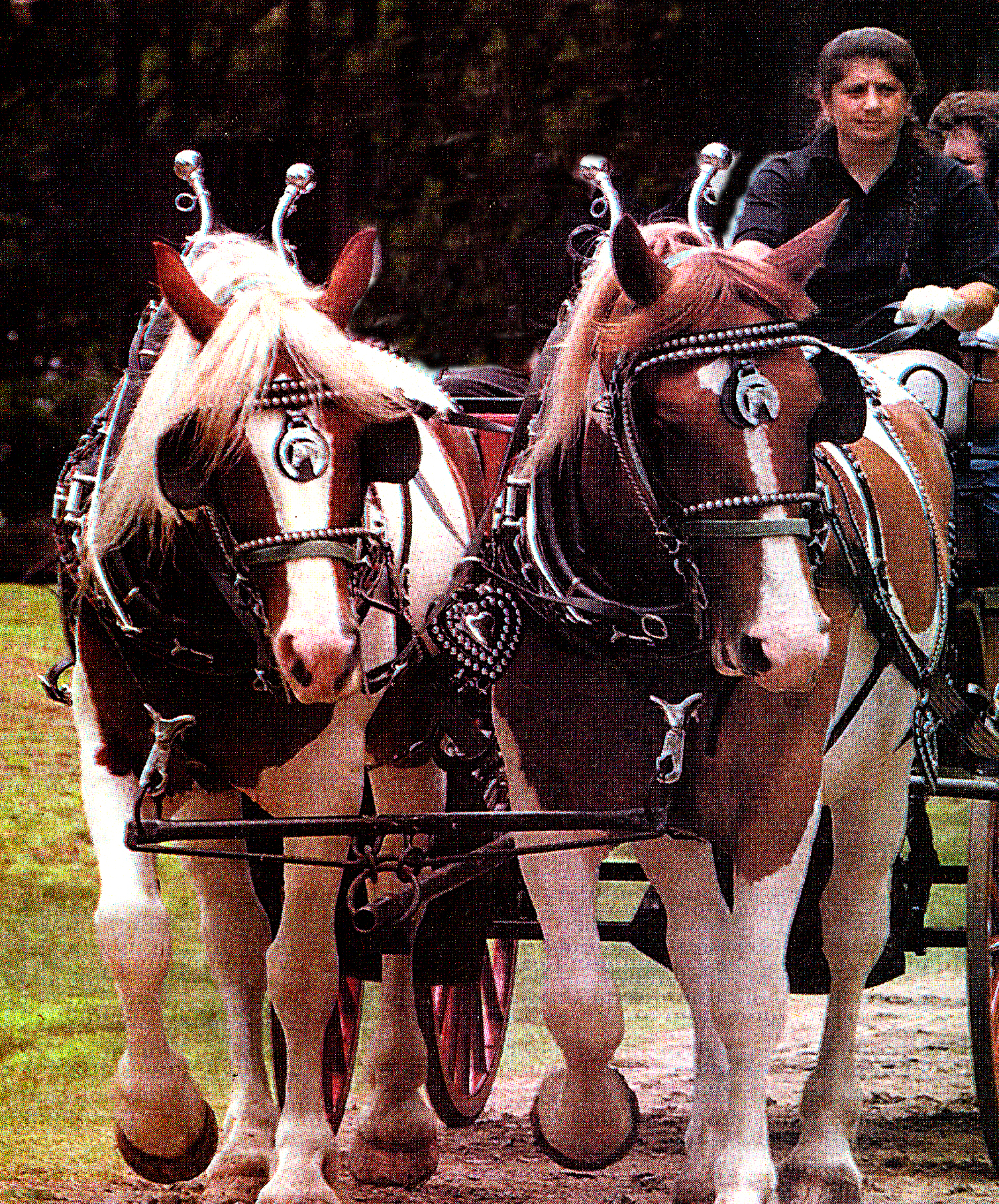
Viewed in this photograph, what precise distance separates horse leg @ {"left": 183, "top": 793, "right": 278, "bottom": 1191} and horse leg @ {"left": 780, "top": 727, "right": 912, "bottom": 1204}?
86 cm

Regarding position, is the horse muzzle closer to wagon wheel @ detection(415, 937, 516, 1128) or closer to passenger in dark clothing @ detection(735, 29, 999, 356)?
passenger in dark clothing @ detection(735, 29, 999, 356)

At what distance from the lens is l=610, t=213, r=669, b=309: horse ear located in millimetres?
2734

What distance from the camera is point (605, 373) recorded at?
286 centimetres

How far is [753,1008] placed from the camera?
2961 mm

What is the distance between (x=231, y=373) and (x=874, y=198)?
1.52 metres

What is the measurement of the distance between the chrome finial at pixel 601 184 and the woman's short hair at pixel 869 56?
2.71 ft

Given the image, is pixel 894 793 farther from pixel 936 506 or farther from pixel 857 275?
pixel 857 275

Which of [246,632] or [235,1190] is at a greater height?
[246,632]

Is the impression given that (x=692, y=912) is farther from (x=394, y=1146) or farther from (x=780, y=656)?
(x=394, y=1146)

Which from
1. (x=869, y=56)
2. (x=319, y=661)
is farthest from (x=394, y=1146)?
(x=869, y=56)

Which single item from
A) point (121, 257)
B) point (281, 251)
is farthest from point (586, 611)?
point (121, 257)

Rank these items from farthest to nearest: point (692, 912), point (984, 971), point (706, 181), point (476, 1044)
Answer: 1. point (476, 1044)
2. point (984, 971)
3. point (692, 912)
4. point (706, 181)

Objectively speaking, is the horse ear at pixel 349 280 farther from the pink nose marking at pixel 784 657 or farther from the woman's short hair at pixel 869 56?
the woman's short hair at pixel 869 56

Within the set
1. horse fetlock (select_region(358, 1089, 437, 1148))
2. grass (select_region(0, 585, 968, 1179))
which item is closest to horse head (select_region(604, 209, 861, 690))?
horse fetlock (select_region(358, 1089, 437, 1148))
